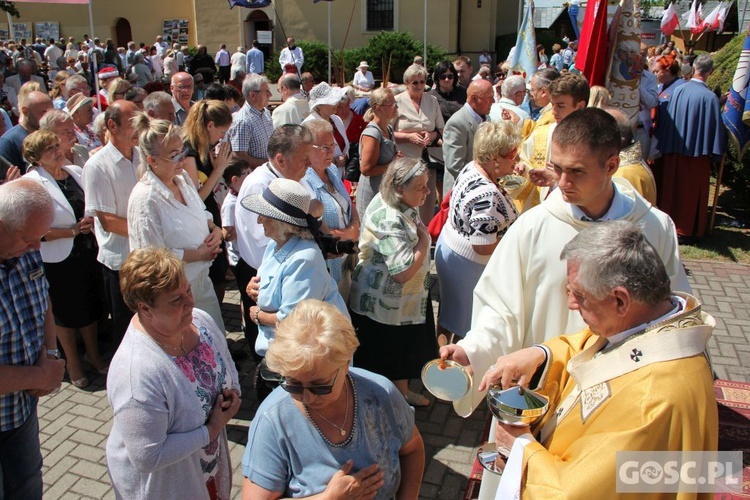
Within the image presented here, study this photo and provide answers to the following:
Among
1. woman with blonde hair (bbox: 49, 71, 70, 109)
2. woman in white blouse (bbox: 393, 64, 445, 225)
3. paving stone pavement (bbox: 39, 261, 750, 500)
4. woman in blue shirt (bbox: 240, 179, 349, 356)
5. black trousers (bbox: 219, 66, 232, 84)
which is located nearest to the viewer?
woman in blue shirt (bbox: 240, 179, 349, 356)

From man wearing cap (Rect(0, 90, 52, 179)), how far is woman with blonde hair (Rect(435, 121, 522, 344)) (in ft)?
12.5

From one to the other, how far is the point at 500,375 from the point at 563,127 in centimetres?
115

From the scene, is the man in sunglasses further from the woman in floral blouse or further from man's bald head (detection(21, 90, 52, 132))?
the woman in floral blouse

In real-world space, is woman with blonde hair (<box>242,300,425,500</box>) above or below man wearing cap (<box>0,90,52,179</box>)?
below

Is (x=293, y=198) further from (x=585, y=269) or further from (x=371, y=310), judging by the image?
(x=585, y=269)

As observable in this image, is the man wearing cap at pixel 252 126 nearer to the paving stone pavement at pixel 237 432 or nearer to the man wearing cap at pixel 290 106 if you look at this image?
the man wearing cap at pixel 290 106

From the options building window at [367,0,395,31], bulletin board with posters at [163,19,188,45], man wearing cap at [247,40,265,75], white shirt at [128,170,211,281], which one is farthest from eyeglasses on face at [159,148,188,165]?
bulletin board with posters at [163,19,188,45]

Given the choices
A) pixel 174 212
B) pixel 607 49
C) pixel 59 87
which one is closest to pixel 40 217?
pixel 174 212

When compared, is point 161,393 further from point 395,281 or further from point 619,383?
point 395,281

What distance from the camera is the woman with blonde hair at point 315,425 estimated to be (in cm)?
211

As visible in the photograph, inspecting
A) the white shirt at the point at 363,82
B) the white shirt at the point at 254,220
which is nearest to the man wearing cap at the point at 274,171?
the white shirt at the point at 254,220

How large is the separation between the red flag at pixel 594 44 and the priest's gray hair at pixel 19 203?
5583 mm

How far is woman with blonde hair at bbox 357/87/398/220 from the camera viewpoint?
6055mm

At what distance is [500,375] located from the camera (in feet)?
7.04
